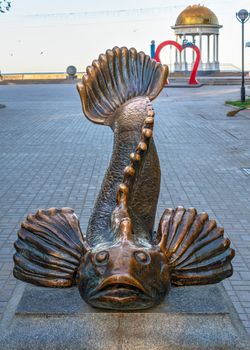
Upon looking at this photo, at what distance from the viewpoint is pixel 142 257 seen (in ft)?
9.27

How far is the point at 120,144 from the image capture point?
172 inches

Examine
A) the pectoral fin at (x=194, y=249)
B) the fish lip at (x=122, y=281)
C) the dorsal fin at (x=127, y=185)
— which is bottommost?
the pectoral fin at (x=194, y=249)

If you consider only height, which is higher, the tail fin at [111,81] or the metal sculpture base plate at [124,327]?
the tail fin at [111,81]

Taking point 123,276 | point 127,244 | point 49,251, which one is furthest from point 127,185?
point 123,276

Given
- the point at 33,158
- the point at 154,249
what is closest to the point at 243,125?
the point at 33,158

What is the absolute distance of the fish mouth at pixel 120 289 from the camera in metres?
2.70

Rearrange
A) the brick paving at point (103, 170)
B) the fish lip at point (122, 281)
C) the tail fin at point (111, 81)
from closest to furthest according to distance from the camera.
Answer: the fish lip at point (122, 281) < the tail fin at point (111, 81) < the brick paving at point (103, 170)

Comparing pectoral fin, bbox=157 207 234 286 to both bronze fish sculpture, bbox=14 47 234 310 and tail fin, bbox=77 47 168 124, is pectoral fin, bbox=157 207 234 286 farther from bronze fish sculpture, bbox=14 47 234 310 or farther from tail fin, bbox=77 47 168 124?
tail fin, bbox=77 47 168 124

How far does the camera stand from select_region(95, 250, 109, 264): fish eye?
2816 mm

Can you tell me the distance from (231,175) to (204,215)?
6.47 meters

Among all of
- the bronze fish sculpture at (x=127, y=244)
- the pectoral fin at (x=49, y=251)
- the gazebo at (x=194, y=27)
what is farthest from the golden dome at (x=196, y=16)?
the pectoral fin at (x=49, y=251)

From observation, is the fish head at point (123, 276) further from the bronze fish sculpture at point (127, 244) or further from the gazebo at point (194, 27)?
the gazebo at point (194, 27)

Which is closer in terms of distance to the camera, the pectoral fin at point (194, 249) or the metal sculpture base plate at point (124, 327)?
the metal sculpture base plate at point (124, 327)

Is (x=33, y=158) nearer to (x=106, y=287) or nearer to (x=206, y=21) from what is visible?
(x=106, y=287)
